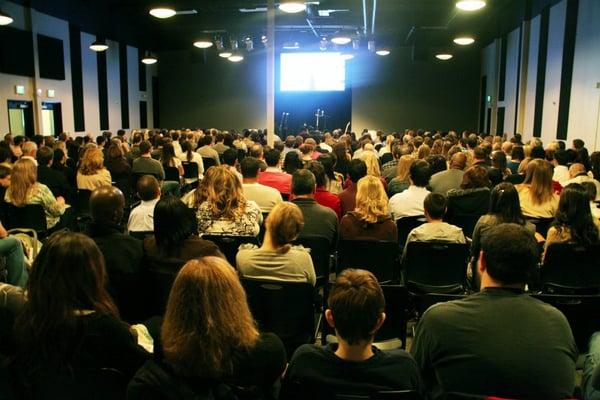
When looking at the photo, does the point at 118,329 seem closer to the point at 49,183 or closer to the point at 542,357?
the point at 542,357

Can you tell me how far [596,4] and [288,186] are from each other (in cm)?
698

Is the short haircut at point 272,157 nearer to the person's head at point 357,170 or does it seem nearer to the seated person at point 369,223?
the person's head at point 357,170

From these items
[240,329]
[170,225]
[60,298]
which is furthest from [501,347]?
[170,225]

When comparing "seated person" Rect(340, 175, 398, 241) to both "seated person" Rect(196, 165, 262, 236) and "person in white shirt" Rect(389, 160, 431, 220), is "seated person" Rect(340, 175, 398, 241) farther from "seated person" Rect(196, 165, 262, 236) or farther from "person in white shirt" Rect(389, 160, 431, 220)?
"person in white shirt" Rect(389, 160, 431, 220)

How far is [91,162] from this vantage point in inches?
279

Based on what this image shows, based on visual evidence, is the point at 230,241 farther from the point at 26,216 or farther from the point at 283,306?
the point at 26,216

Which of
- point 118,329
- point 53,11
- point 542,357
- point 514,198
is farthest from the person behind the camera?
point 53,11

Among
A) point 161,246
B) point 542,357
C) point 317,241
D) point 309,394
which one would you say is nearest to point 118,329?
point 309,394

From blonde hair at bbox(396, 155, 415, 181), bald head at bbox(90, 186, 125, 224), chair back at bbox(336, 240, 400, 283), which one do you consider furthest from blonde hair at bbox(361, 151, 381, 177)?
bald head at bbox(90, 186, 125, 224)

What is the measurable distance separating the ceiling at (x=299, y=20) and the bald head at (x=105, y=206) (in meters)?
10.3

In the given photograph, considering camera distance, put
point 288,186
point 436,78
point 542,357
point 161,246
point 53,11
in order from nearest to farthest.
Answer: point 542,357 → point 161,246 → point 288,186 → point 53,11 → point 436,78

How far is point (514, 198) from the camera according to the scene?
393 cm

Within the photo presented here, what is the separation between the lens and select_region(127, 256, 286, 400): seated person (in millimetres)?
1765

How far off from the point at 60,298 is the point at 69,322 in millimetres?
104
